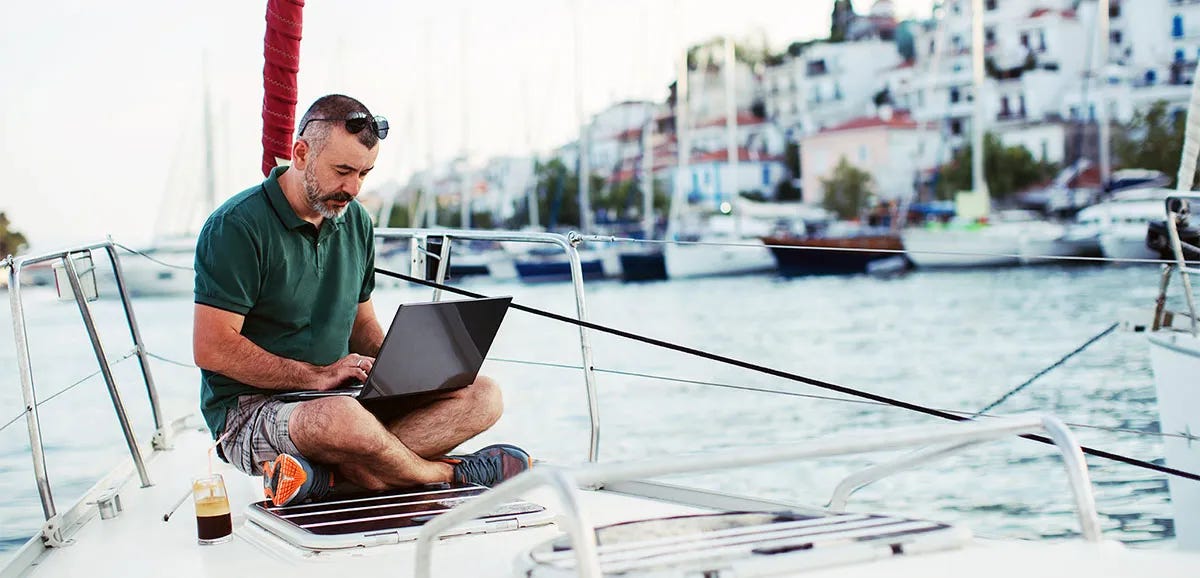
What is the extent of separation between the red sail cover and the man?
1.46 feet

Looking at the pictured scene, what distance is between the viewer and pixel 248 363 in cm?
350

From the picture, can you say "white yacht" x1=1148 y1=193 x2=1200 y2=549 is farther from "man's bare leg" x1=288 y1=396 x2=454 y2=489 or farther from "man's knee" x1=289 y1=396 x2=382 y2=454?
"man's knee" x1=289 y1=396 x2=382 y2=454

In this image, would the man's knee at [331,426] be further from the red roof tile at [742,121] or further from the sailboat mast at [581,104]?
the red roof tile at [742,121]

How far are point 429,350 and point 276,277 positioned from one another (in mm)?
484

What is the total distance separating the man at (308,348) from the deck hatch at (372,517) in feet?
0.22

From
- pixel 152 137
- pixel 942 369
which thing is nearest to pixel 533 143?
pixel 152 137

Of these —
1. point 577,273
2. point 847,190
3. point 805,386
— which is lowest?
point 805,386

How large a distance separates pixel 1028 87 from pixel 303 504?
59694 mm

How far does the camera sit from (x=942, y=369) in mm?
21062

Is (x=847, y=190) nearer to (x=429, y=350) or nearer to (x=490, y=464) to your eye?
(x=490, y=464)

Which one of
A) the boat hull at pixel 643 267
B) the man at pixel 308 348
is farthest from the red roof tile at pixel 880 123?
the man at pixel 308 348

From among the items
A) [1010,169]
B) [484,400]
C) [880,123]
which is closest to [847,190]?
[880,123]

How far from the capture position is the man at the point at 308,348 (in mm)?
3441

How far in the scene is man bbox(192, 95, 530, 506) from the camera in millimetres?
3441
